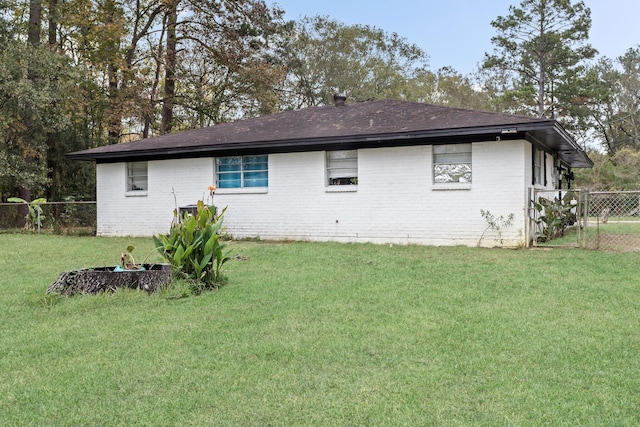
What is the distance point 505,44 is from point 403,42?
21.4ft

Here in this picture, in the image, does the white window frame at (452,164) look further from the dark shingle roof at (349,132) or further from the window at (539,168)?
the window at (539,168)

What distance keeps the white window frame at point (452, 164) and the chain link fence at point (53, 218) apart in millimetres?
10504

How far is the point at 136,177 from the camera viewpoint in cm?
1438

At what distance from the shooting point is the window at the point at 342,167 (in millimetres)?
11753

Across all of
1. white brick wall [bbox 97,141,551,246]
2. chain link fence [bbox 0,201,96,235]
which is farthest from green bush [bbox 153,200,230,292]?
chain link fence [bbox 0,201,96,235]

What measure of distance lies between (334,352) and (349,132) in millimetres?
8393

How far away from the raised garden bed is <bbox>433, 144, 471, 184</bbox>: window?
7.03 meters

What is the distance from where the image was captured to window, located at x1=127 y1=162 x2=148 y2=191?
46.8 ft

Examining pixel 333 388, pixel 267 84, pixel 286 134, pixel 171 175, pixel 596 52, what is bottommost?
pixel 333 388

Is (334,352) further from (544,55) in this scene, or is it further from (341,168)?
(544,55)

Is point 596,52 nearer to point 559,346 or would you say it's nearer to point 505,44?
point 505,44

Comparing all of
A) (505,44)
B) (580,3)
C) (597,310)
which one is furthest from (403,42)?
(597,310)

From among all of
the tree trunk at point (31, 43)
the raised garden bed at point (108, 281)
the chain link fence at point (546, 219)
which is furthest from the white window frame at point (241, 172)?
the tree trunk at point (31, 43)

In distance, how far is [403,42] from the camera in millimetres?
33562
